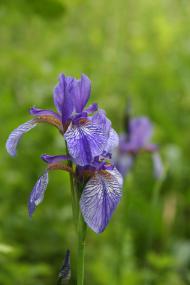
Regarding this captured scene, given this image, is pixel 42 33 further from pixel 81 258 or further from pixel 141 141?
pixel 81 258

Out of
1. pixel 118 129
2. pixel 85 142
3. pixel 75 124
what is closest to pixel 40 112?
pixel 75 124

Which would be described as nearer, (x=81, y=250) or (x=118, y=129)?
(x=81, y=250)

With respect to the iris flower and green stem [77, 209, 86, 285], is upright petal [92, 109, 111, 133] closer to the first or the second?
the iris flower

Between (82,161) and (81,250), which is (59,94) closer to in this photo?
(82,161)

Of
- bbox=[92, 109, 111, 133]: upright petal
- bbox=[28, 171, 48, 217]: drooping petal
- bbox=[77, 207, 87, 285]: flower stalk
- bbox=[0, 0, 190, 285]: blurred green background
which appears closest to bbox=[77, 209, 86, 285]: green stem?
bbox=[77, 207, 87, 285]: flower stalk

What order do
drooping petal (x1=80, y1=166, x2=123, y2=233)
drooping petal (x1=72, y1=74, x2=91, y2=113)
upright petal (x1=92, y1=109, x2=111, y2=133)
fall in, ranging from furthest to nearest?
drooping petal (x1=72, y1=74, x2=91, y2=113)
upright petal (x1=92, y1=109, x2=111, y2=133)
drooping petal (x1=80, y1=166, x2=123, y2=233)

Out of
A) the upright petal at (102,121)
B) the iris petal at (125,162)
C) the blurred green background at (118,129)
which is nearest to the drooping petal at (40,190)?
the upright petal at (102,121)

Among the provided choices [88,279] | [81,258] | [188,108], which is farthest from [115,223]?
[81,258]
